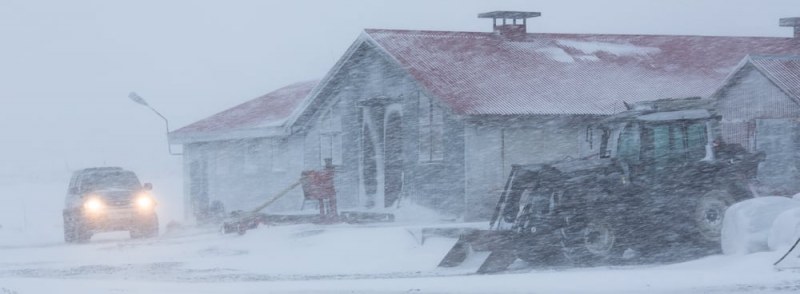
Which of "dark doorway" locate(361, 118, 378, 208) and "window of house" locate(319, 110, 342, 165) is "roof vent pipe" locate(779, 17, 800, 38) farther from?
"window of house" locate(319, 110, 342, 165)

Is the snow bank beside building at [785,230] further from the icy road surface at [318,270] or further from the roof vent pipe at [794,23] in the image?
the roof vent pipe at [794,23]

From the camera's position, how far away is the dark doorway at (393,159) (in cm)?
2817

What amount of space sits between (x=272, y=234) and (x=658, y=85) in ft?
33.4

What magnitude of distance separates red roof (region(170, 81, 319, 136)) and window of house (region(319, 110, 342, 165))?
3.87 feet

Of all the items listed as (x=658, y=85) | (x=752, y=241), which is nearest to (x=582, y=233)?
(x=752, y=241)

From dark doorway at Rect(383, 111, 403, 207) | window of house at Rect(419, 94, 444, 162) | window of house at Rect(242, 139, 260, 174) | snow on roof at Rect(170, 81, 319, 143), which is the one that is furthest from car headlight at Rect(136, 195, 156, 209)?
window of house at Rect(419, 94, 444, 162)

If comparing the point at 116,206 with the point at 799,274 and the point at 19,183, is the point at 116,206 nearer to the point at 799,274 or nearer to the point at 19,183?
the point at 799,274

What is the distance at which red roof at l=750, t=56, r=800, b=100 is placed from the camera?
2561 cm

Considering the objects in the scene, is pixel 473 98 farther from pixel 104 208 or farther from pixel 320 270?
pixel 104 208

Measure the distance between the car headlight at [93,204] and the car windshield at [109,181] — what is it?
2.06 feet

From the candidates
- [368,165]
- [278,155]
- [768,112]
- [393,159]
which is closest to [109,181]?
[278,155]

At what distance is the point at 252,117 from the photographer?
35.9 metres

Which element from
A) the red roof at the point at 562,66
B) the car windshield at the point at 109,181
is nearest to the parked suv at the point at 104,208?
the car windshield at the point at 109,181

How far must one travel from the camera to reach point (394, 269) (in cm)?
1884
